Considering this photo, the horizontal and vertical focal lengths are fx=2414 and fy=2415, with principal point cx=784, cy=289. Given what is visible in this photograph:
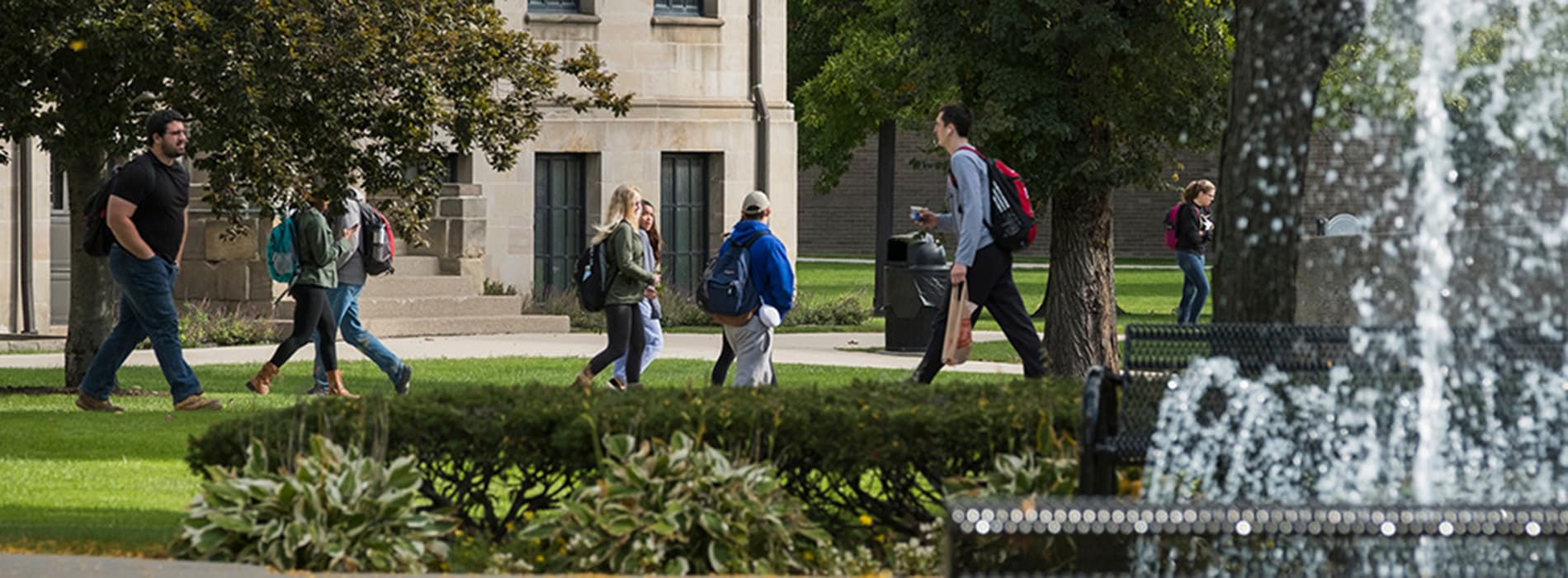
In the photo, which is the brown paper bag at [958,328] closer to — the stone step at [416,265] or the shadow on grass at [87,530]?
the shadow on grass at [87,530]

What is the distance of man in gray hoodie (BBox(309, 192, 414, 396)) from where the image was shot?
51.2ft

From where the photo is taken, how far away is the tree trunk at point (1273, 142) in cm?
823

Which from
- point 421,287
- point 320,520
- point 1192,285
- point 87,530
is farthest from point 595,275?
point 421,287

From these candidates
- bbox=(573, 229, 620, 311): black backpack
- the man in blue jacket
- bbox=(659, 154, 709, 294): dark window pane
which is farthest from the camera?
bbox=(659, 154, 709, 294): dark window pane

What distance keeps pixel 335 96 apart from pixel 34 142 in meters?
9.23

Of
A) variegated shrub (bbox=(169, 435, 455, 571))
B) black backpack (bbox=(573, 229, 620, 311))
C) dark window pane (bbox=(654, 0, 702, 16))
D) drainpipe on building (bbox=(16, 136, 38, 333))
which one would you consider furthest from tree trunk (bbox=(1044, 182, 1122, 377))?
dark window pane (bbox=(654, 0, 702, 16))

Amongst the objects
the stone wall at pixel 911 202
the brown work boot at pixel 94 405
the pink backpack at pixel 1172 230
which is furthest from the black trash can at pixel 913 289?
the stone wall at pixel 911 202

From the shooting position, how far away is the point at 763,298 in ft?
44.5

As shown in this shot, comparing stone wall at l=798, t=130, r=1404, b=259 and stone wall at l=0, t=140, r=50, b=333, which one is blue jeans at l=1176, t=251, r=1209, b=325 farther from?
stone wall at l=798, t=130, r=1404, b=259

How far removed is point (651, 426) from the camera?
25.1 ft

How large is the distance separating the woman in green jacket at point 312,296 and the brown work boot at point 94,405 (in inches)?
63.5

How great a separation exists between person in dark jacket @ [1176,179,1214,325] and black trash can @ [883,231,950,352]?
228 cm

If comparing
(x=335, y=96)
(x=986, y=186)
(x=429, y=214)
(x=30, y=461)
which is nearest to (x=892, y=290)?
(x=429, y=214)

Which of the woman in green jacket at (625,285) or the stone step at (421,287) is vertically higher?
the woman in green jacket at (625,285)
